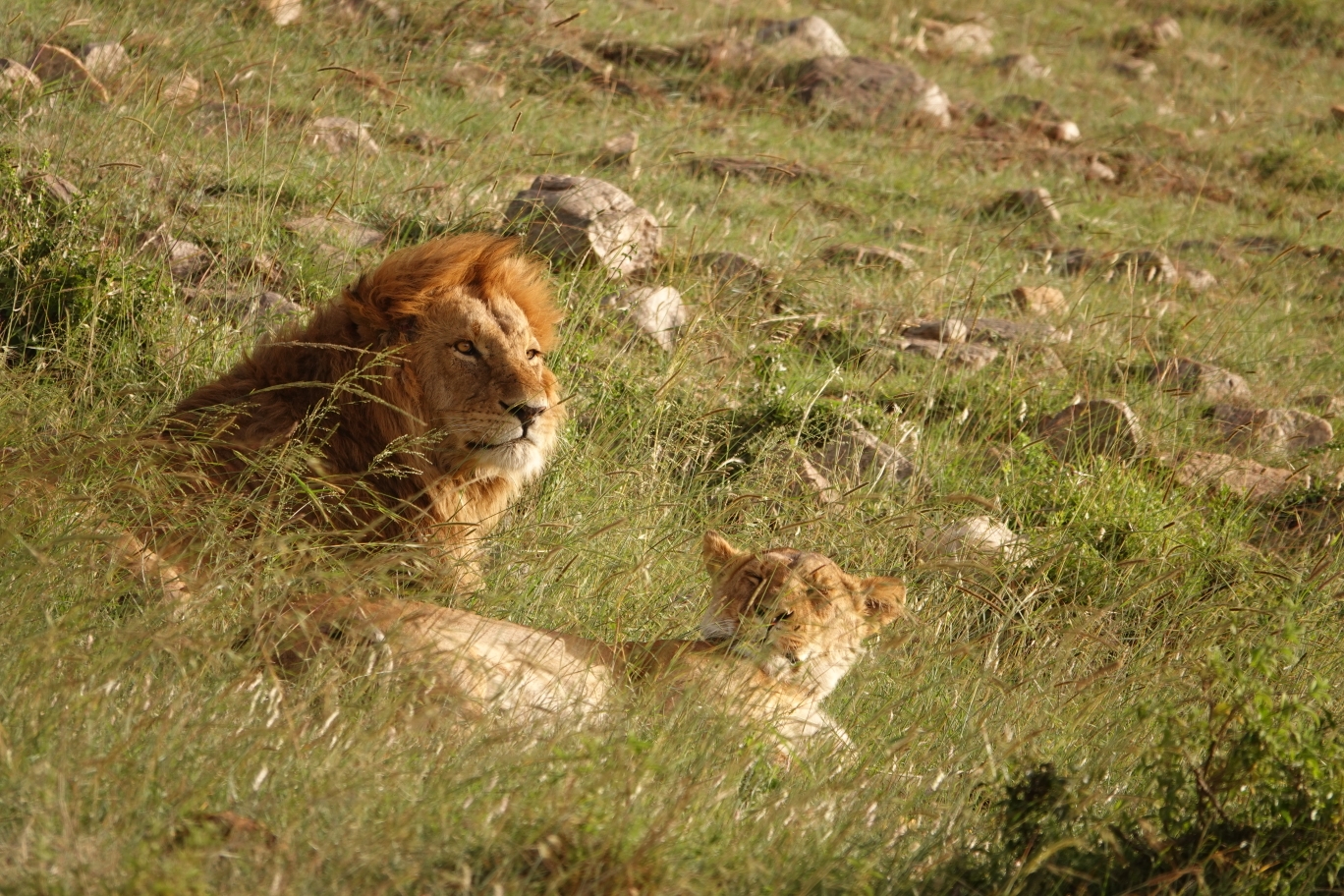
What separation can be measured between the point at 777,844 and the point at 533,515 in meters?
2.38

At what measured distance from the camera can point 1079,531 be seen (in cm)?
575

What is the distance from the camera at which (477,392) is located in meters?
4.52

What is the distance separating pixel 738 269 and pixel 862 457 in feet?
5.40

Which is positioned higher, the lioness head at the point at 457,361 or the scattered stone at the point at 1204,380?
the lioness head at the point at 457,361

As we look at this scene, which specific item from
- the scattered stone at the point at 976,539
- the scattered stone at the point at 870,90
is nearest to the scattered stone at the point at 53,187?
the scattered stone at the point at 976,539

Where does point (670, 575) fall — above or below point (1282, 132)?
above

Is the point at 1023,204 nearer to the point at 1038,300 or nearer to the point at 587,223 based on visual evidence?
the point at 1038,300

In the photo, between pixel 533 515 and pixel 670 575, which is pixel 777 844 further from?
pixel 533 515

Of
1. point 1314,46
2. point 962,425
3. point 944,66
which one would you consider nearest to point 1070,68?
point 944,66

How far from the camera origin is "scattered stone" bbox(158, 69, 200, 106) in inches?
271

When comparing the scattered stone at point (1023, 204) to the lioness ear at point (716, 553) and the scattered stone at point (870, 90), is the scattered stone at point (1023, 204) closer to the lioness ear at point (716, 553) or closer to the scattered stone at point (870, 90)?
the scattered stone at point (870, 90)

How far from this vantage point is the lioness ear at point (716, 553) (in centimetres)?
421

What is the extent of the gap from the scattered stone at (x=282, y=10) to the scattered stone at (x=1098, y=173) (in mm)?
6121

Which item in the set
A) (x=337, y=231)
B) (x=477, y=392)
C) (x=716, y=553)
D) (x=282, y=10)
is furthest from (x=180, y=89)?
(x=716, y=553)
